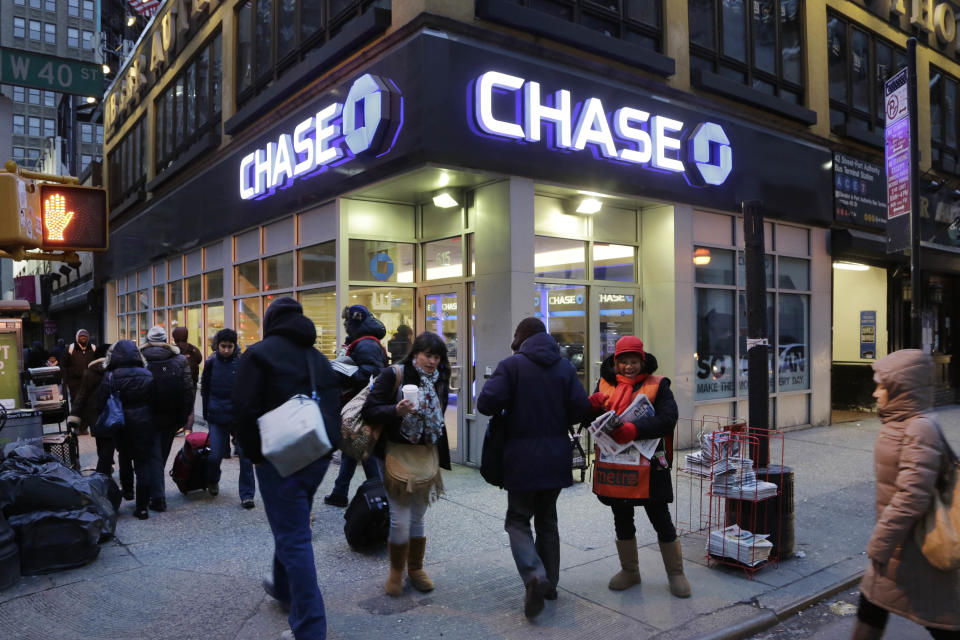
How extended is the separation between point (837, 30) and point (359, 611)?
43.8 ft

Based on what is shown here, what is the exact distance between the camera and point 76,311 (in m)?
30.6

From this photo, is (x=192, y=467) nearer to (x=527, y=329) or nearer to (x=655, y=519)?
(x=527, y=329)

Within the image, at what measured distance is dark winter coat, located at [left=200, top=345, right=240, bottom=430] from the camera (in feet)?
22.9

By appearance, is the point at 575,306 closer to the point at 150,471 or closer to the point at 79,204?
the point at 150,471

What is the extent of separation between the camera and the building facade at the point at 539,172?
25.9 feet

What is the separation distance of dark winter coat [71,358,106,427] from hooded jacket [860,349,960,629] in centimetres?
700

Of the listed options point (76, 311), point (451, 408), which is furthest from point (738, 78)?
point (76, 311)

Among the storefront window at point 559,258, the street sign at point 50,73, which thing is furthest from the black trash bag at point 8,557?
the storefront window at point 559,258

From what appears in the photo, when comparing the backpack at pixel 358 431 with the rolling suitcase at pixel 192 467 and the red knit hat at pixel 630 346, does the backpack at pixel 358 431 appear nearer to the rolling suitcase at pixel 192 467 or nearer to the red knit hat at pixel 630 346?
the red knit hat at pixel 630 346

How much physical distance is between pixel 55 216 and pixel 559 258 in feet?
19.7

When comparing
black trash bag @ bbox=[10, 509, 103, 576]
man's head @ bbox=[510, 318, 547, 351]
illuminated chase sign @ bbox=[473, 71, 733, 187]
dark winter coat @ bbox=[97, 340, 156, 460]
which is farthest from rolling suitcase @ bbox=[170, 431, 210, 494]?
illuminated chase sign @ bbox=[473, 71, 733, 187]

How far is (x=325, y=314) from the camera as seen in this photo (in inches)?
→ 383

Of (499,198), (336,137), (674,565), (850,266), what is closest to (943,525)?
(674,565)

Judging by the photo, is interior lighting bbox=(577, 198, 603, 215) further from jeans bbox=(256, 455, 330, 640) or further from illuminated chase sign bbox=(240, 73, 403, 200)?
jeans bbox=(256, 455, 330, 640)
